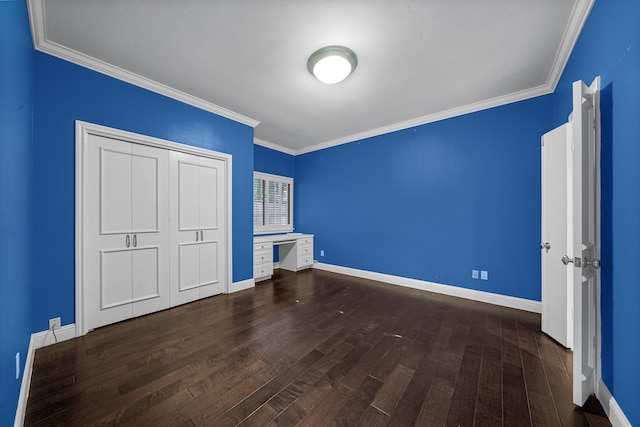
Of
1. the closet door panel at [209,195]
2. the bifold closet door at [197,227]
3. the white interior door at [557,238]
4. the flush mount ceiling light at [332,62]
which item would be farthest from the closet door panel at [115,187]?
the white interior door at [557,238]

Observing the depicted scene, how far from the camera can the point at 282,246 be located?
17.5ft

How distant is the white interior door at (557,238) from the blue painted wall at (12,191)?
3.94m

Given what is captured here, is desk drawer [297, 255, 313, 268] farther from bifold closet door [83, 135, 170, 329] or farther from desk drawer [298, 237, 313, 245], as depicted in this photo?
bifold closet door [83, 135, 170, 329]

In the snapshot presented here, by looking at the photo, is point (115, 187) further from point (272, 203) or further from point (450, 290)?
point (450, 290)

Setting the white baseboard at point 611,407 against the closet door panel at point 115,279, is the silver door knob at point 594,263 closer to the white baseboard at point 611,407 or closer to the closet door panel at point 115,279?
the white baseboard at point 611,407

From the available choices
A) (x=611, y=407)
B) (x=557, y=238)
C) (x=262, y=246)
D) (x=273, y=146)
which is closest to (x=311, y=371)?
(x=611, y=407)

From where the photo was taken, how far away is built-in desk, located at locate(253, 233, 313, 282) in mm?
4277

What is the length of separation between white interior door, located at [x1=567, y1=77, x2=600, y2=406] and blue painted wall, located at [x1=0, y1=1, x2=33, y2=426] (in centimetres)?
313

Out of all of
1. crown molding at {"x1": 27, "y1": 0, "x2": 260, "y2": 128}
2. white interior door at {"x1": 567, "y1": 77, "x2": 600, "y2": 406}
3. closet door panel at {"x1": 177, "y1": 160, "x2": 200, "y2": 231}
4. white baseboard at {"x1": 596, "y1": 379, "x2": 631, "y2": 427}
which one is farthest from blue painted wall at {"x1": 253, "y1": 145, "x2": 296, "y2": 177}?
white baseboard at {"x1": 596, "y1": 379, "x2": 631, "y2": 427}

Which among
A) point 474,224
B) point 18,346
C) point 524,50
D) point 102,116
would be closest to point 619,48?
point 524,50

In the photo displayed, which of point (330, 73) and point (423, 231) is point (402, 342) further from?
point (330, 73)

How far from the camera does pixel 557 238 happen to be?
2281mm

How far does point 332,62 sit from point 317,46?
0.66 ft

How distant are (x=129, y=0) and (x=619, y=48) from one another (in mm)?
3353
